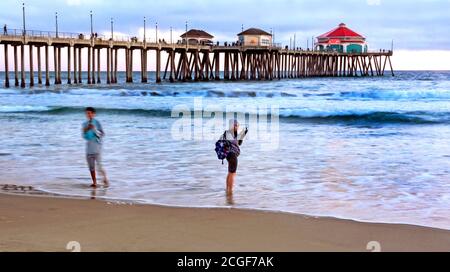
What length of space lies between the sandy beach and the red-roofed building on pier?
84.4 metres

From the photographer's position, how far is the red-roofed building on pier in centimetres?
8956

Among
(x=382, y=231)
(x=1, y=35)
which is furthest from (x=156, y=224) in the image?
(x=1, y=35)

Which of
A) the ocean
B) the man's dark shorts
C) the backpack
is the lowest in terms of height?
the ocean

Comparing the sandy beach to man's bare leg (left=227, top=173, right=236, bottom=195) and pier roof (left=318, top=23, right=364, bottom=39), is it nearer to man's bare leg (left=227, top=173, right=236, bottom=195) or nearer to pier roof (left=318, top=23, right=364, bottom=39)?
man's bare leg (left=227, top=173, right=236, bottom=195)

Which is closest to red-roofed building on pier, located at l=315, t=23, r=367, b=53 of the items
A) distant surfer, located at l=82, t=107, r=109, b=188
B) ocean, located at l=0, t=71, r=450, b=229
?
ocean, located at l=0, t=71, r=450, b=229

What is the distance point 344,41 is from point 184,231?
86243 millimetres

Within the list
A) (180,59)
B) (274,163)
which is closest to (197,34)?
(180,59)

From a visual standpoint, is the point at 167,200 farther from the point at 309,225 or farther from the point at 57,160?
the point at 57,160

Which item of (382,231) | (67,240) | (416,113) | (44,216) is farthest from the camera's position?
(416,113)

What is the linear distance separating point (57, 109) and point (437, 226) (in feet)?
79.4

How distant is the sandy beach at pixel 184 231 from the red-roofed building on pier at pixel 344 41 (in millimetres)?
84397

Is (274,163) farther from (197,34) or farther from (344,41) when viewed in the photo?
(344,41)

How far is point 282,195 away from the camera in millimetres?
8812

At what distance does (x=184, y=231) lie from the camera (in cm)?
→ 641
